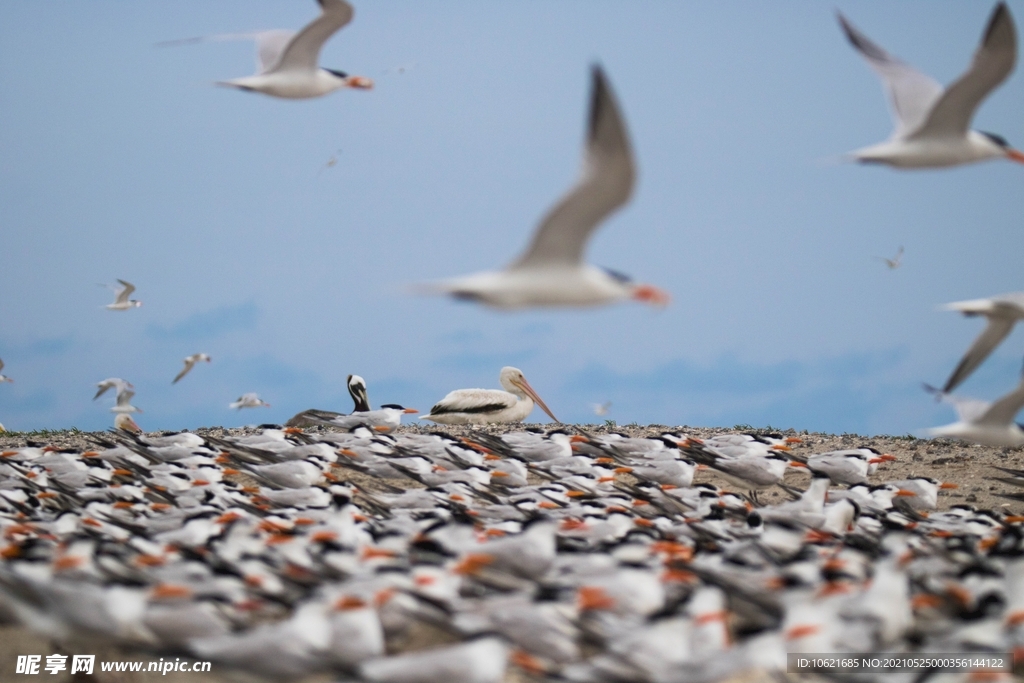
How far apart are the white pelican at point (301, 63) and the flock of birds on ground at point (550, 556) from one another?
0.02m

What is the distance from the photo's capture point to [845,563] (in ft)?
20.5

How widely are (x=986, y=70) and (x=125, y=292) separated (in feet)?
59.6

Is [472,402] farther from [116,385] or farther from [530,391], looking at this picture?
[116,385]

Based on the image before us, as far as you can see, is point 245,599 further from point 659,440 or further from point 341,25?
point 659,440

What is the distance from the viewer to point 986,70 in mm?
7152

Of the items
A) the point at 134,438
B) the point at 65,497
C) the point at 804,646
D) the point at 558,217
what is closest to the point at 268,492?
the point at 65,497

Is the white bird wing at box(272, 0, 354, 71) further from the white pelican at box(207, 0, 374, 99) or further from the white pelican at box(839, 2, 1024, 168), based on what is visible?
the white pelican at box(839, 2, 1024, 168)

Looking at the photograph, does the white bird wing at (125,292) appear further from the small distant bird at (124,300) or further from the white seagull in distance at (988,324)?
the white seagull in distance at (988,324)

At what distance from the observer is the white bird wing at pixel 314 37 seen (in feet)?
26.8

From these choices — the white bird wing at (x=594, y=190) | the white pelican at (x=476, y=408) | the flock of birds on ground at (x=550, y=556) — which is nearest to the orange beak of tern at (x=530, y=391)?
the white pelican at (x=476, y=408)

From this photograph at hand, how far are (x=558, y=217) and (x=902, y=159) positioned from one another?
3.63 metres

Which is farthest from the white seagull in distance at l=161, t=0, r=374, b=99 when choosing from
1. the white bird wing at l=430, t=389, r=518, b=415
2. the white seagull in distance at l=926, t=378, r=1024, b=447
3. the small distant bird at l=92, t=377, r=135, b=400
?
the small distant bird at l=92, t=377, r=135, b=400

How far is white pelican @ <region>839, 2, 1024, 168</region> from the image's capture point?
23.5 ft

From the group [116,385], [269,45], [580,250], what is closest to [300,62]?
[269,45]
